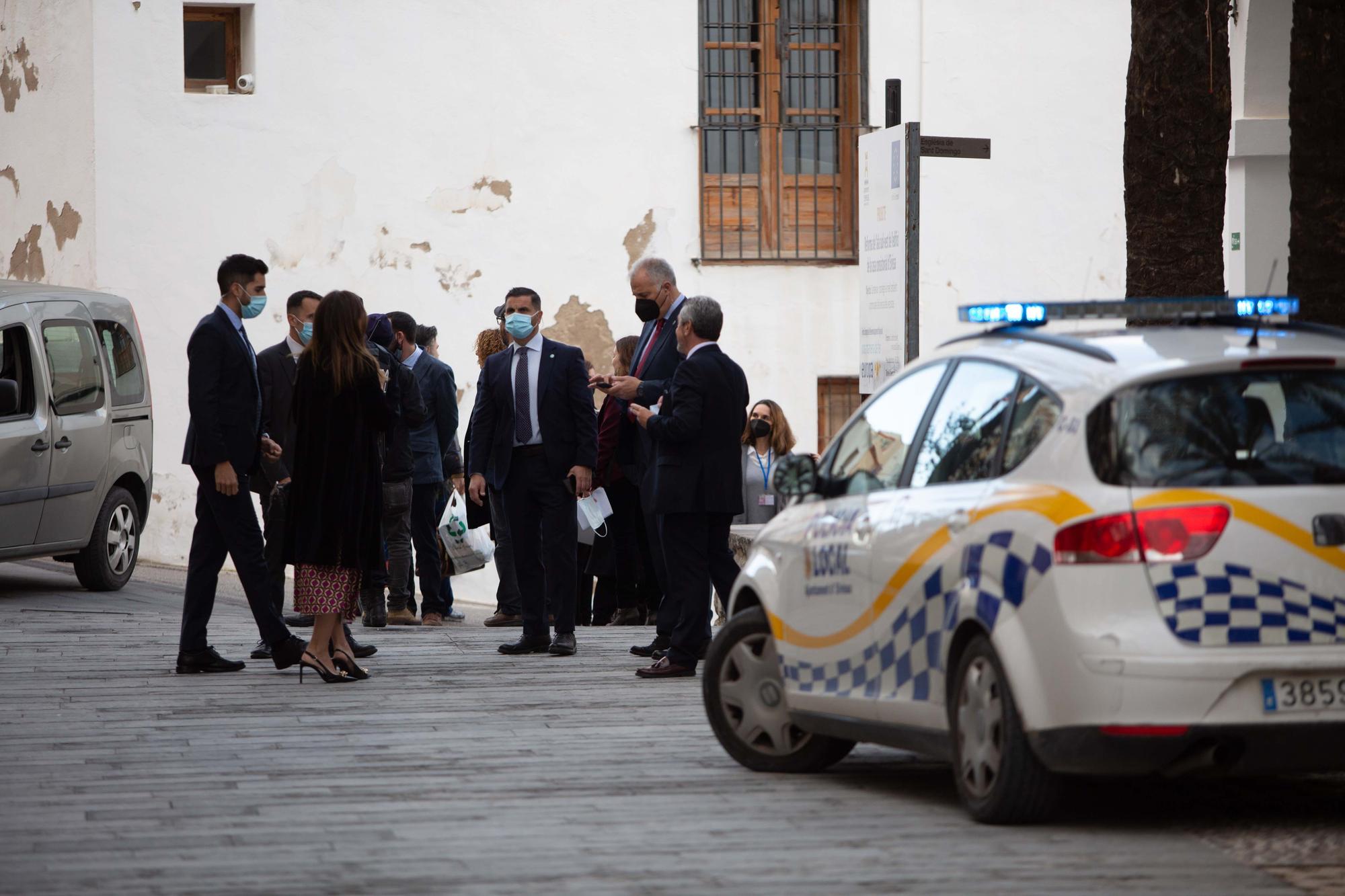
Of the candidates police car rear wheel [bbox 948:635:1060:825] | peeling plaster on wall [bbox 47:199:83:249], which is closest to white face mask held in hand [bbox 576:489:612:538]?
police car rear wheel [bbox 948:635:1060:825]

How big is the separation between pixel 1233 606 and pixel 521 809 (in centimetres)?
239

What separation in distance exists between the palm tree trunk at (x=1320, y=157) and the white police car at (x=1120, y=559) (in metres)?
2.50

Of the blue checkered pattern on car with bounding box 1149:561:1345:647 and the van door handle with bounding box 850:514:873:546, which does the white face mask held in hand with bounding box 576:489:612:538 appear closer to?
the van door handle with bounding box 850:514:873:546

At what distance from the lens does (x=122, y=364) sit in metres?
16.3

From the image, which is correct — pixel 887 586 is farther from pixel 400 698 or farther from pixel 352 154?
pixel 352 154

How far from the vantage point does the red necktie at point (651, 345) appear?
11.7 metres

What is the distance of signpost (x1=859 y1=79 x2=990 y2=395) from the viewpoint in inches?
448

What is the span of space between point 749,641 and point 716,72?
47.6 feet

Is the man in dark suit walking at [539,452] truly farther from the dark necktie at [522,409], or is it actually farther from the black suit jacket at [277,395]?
the black suit jacket at [277,395]

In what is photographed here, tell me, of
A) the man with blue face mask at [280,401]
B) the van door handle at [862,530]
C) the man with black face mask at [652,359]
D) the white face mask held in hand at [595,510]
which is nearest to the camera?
the van door handle at [862,530]

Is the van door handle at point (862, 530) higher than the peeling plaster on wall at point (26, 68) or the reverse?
the reverse

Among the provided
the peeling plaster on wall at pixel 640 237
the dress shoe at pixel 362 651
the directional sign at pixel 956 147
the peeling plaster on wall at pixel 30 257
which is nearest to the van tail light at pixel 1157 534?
the directional sign at pixel 956 147

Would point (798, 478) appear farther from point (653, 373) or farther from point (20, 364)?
point (20, 364)

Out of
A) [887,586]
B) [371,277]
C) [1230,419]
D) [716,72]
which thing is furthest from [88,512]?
[1230,419]
